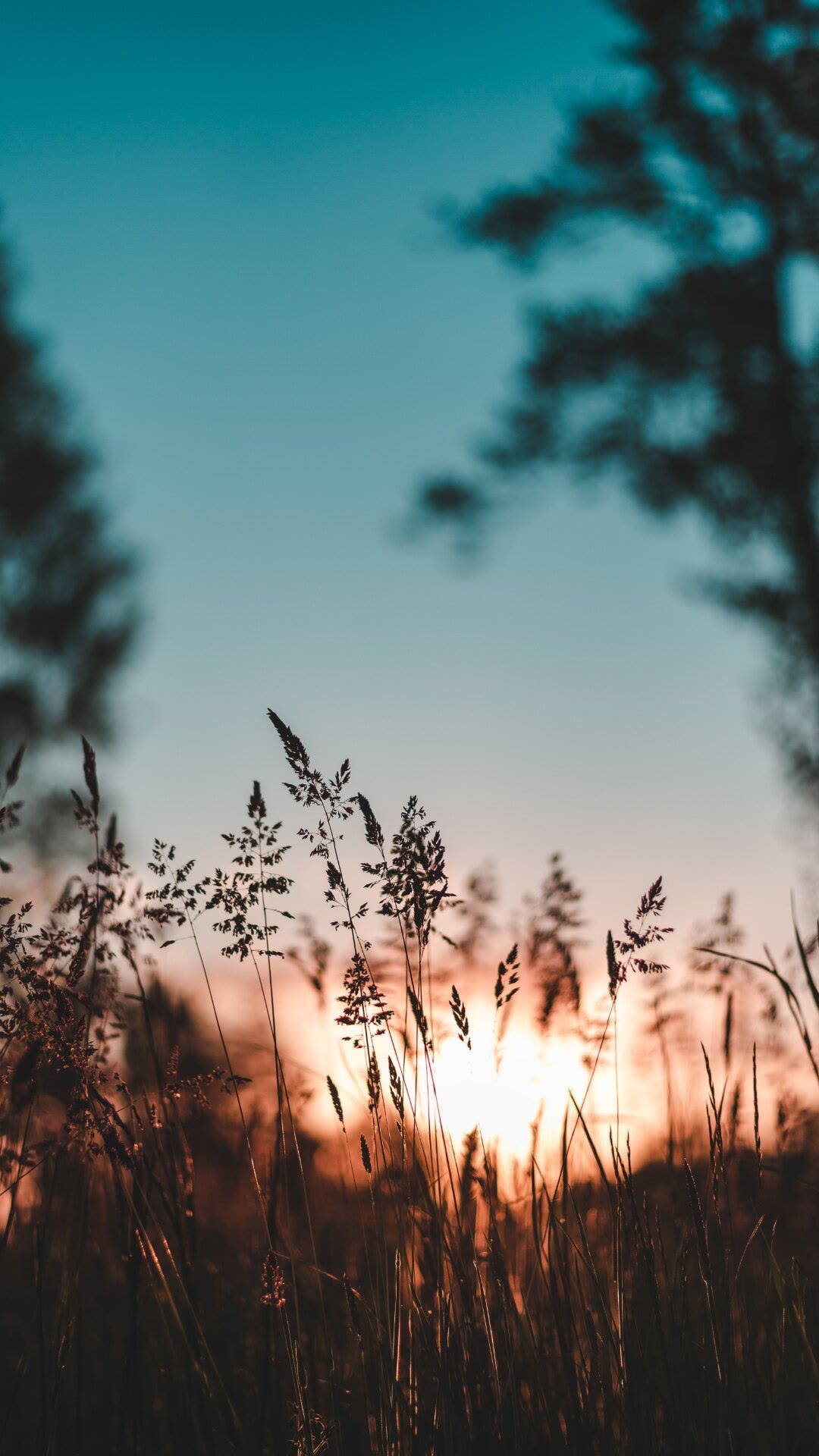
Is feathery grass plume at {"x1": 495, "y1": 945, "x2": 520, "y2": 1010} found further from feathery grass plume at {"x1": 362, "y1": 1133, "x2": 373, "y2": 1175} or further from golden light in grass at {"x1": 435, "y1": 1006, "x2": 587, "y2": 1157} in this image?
feathery grass plume at {"x1": 362, "y1": 1133, "x2": 373, "y2": 1175}

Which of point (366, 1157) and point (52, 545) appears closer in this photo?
point (366, 1157)

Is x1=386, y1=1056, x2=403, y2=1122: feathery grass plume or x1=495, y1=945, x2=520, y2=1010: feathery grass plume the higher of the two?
x1=495, y1=945, x2=520, y2=1010: feathery grass plume

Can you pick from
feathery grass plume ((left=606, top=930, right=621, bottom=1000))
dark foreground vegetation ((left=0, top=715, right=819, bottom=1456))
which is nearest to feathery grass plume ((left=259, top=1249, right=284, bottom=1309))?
dark foreground vegetation ((left=0, top=715, right=819, bottom=1456))

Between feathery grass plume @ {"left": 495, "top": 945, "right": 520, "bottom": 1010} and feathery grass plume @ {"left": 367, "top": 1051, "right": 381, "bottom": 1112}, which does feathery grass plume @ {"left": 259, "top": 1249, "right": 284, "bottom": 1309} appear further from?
feathery grass plume @ {"left": 495, "top": 945, "right": 520, "bottom": 1010}

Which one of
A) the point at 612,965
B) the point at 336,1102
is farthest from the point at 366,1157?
the point at 612,965

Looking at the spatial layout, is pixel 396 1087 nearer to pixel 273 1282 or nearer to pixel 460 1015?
pixel 460 1015

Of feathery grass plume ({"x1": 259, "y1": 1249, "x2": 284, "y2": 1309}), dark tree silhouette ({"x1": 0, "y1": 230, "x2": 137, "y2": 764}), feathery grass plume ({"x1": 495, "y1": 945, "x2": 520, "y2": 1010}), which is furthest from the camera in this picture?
dark tree silhouette ({"x1": 0, "y1": 230, "x2": 137, "y2": 764})

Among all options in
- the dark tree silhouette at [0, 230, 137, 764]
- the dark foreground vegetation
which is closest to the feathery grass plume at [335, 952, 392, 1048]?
the dark foreground vegetation

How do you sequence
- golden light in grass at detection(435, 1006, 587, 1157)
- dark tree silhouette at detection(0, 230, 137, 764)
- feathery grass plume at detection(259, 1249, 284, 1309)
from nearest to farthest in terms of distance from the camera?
feathery grass plume at detection(259, 1249, 284, 1309), golden light in grass at detection(435, 1006, 587, 1157), dark tree silhouette at detection(0, 230, 137, 764)

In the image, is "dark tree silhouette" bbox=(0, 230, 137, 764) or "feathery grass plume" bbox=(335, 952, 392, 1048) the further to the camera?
"dark tree silhouette" bbox=(0, 230, 137, 764)

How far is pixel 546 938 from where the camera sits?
5.82 ft

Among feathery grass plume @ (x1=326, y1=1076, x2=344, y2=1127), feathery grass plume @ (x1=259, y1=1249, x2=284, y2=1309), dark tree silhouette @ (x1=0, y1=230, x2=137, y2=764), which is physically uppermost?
dark tree silhouette @ (x1=0, y1=230, x2=137, y2=764)

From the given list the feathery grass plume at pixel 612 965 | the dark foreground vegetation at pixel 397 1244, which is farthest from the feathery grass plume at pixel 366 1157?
the feathery grass plume at pixel 612 965

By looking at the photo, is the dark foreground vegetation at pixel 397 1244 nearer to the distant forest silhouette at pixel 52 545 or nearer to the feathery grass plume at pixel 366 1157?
the feathery grass plume at pixel 366 1157
